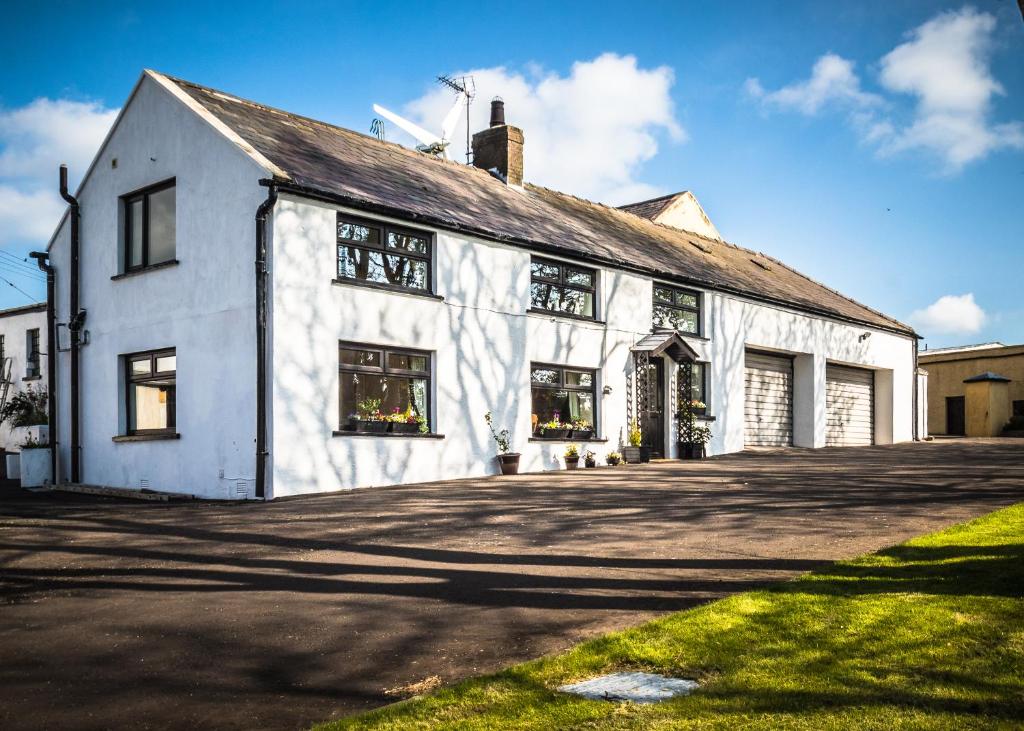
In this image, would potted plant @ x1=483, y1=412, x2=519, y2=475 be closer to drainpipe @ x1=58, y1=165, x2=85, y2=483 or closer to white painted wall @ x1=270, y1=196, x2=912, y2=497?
white painted wall @ x1=270, y1=196, x2=912, y2=497

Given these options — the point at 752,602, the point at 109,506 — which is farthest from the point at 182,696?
the point at 109,506

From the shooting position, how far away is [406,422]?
16203 millimetres

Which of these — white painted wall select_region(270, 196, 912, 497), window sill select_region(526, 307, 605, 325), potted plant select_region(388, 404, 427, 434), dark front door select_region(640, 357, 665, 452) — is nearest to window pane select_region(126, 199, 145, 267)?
white painted wall select_region(270, 196, 912, 497)

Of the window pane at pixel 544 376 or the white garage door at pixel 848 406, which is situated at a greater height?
the window pane at pixel 544 376

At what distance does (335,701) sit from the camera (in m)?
4.50

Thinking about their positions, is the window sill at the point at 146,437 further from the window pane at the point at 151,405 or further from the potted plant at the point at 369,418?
the potted plant at the point at 369,418

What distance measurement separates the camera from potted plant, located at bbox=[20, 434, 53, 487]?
58.1ft

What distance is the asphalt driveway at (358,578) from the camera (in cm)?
Result: 480

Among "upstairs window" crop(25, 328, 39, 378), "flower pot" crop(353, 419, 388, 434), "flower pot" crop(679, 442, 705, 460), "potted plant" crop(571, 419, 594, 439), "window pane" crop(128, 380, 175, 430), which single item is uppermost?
"upstairs window" crop(25, 328, 39, 378)

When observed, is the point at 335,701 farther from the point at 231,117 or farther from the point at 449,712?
the point at 231,117

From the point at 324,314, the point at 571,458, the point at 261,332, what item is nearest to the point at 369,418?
the point at 324,314

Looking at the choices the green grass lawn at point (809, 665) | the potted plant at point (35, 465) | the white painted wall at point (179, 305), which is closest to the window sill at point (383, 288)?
the white painted wall at point (179, 305)

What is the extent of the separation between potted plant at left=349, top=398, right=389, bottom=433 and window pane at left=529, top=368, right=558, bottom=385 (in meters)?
3.96

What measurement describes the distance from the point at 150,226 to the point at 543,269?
25.9 ft
